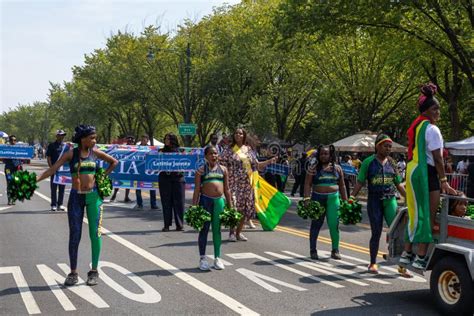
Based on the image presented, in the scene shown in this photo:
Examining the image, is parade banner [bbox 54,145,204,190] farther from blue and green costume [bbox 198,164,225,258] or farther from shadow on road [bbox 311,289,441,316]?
shadow on road [bbox 311,289,441,316]

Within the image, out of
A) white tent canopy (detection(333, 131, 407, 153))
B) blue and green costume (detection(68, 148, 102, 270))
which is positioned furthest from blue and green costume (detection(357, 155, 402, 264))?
white tent canopy (detection(333, 131, 407, 153))

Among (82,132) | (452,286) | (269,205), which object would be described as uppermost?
(82,132)

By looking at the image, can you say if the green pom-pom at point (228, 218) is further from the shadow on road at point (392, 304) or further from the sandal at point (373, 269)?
the shadow on road at point (392, 304)

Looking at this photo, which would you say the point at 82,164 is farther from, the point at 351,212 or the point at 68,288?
the point at 351,212

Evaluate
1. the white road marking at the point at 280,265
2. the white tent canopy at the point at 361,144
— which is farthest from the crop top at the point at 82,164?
the white tent canopy at the point at 361,144

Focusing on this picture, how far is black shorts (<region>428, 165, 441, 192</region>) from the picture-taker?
623 cm

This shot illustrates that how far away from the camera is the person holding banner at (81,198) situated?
7.09 m

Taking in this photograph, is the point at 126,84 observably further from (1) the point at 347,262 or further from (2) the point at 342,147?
(1) the point at 347,262

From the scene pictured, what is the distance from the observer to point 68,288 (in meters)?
6.98

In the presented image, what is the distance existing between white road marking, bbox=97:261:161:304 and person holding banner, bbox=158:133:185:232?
379 centimetres

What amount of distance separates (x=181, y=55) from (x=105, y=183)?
31.4 meters

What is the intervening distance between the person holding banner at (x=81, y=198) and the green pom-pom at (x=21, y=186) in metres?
0.18

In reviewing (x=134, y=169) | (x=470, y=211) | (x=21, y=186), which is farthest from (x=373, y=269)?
(x=134, y=169)

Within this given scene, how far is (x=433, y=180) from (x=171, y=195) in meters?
7.02
